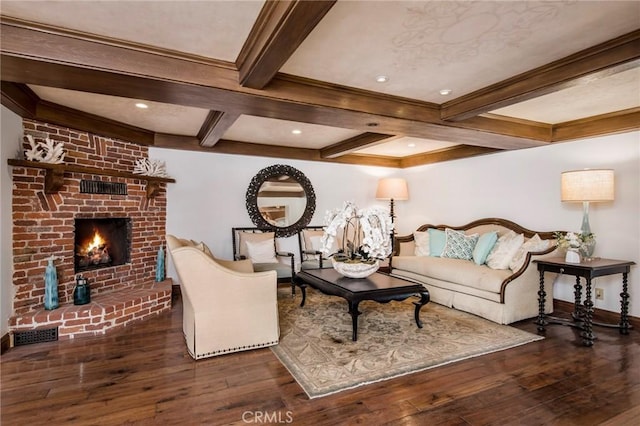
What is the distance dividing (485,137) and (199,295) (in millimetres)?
3450

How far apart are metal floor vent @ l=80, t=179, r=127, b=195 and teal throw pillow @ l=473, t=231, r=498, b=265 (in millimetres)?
4498

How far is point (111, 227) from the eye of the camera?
13.9 ft

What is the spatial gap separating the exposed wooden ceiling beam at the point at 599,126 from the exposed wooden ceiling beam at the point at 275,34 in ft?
12.0

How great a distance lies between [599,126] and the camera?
3787mm

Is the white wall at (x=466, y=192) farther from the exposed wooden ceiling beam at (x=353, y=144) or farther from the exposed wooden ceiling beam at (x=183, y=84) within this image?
the exposed wooden ceiling beam at (x=183, y=84)

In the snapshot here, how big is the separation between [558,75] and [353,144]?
2750 millimetres

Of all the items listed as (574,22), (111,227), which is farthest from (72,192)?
(574,22)

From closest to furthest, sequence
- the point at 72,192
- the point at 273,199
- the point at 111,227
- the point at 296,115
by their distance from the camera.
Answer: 1. the point at 296,115
2. the point at 72,192
3. the point at 111,227
4. the point at 273,199

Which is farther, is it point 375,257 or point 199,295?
point 375,257

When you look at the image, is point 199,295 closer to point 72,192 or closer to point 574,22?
point 72,192

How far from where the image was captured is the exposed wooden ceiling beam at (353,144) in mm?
4477

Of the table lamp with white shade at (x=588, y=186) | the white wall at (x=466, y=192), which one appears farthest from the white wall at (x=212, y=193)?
the table lamp with white shade at (x=588, y=186)

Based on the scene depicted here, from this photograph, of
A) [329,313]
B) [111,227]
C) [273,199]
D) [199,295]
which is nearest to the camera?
[199,295]

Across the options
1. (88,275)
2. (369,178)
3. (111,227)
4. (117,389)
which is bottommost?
(117,389)
